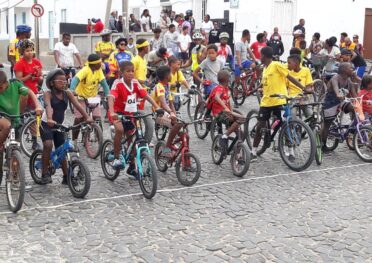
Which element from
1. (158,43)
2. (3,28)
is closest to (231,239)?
(158,43)

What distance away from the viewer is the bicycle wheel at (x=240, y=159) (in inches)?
324

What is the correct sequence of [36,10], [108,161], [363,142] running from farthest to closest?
1. [36,10]
2. [363,142]
3. [108,161]

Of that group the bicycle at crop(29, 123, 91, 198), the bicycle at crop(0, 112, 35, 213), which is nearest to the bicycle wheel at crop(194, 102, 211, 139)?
the bicycle at crop(29, 123, 91, 198)

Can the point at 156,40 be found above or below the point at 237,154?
above

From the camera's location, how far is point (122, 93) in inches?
308

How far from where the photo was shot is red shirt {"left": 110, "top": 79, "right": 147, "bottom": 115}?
25.7ft

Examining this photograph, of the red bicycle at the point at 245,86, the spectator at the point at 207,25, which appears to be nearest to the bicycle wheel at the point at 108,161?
the red bicycle at the point at 245,86

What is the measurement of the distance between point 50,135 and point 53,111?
1.15 ft

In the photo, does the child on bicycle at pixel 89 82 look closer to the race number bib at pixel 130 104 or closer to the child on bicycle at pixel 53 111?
the race number bib at pixel 130 104

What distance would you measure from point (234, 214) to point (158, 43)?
12416mm

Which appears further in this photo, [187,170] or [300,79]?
[300,79]

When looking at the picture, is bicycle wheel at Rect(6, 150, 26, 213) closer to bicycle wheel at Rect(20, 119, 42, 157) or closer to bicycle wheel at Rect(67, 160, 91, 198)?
bicycle wheel at Rect(67, 160, 91, 198)

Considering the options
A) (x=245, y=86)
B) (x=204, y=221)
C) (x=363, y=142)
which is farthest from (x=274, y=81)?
(x=245, y=86)

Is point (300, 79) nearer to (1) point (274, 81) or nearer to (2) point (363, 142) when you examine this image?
(1) point (274, 81)
